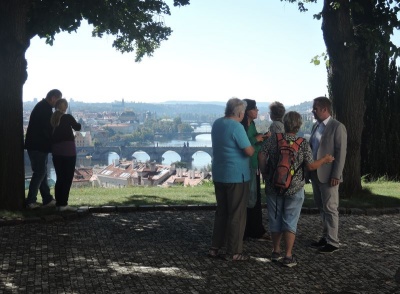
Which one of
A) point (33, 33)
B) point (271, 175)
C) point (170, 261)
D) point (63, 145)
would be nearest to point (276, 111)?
point (271, 175)

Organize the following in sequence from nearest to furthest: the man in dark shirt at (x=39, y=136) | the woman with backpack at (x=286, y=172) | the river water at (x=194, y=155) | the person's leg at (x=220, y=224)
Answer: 1. the woman with backpack at (x=286, y=172)
2. the person's leg at (x=220, y=224)
3. the man in dark shirt at (x=39, y=136)
4. the river water at (x=194, y=155)

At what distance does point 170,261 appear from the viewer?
24.2ft

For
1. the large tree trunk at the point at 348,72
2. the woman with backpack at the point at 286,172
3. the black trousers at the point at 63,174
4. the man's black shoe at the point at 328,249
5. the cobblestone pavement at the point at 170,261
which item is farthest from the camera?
the large tree trunk at the point at 348,72

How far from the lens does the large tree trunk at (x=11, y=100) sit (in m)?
10.3

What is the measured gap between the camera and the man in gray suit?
7812 millimetres

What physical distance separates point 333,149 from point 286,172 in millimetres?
1061

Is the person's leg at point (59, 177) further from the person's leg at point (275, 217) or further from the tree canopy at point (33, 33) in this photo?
the person's leg at point (275, 217)

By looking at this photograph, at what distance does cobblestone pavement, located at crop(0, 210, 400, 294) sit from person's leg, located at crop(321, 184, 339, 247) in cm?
21

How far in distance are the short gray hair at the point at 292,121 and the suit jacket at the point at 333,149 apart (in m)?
0.81

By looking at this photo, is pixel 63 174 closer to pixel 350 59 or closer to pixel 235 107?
pixel 235 107

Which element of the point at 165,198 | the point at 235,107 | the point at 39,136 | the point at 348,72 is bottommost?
the point at 165,198

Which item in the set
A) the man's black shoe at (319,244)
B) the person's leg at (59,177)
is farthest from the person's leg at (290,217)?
the person's leg at (59,177)

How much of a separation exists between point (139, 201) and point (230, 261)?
4.70 meters

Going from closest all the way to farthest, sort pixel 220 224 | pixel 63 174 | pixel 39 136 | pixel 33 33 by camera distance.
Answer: pixel 220 224 → pixel 63 174 → pixel 39 136 → pixel 33 33
